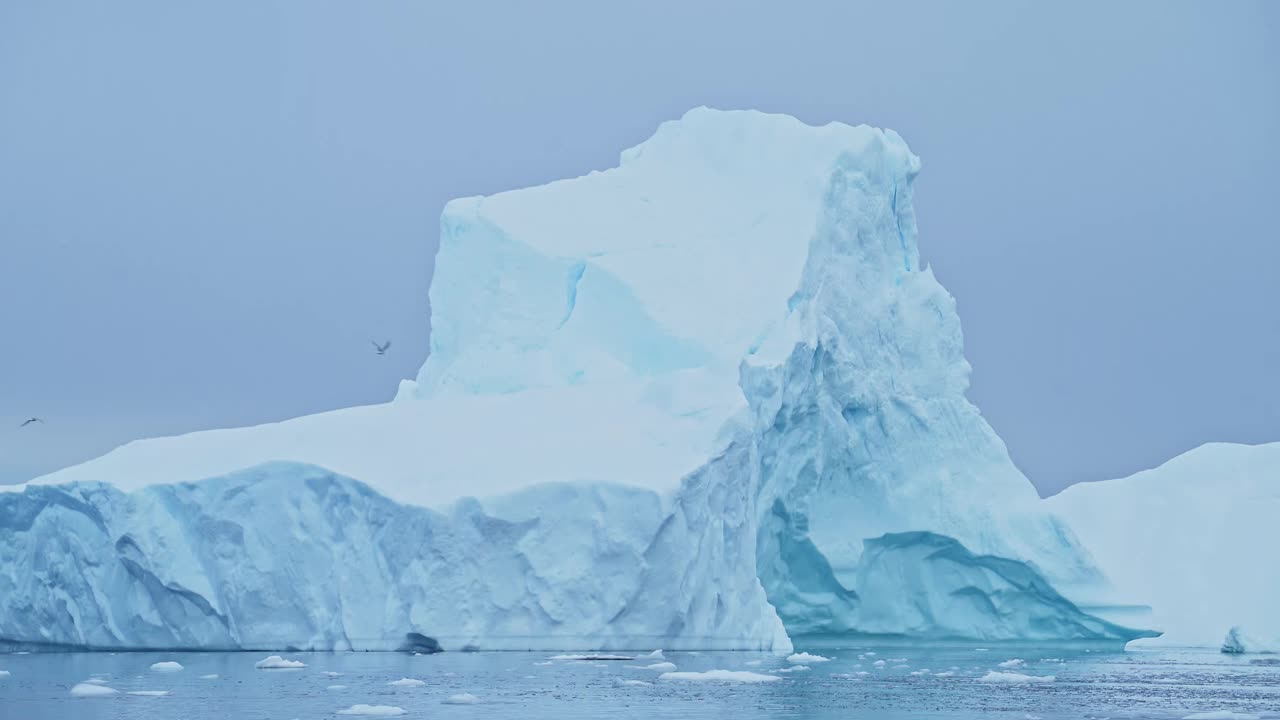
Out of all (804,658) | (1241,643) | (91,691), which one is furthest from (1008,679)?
(1241,643)

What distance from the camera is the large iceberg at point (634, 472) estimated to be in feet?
64.3

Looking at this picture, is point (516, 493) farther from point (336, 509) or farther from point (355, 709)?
point (355, 709)

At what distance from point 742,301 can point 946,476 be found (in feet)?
14.2

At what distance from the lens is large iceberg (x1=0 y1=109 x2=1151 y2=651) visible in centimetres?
1961

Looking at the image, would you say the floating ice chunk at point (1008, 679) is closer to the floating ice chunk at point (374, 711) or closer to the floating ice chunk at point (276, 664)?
the floating ice chunk at point (276, 664)

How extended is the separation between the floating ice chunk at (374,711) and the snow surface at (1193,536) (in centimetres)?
1741

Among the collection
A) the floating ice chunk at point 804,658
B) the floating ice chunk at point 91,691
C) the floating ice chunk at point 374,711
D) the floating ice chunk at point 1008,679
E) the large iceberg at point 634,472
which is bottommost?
the floating ice chunk at point 374,711

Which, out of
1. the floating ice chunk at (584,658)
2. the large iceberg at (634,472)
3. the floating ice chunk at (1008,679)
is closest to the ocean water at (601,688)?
the floating ice chunk at (1008,679)

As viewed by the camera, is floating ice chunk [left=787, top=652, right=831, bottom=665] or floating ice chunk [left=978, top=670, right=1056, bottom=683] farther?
floating ice chunk [left=787, top=652, right=831, bottom=665]

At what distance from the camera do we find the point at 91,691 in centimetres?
1413

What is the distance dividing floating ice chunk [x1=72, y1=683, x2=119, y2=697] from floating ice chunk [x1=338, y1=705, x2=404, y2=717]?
8.84 feet

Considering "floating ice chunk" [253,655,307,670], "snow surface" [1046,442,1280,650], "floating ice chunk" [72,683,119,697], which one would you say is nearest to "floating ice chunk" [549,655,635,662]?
"floating ice chunk" [253,655,307,670]

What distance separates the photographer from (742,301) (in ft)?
80.6

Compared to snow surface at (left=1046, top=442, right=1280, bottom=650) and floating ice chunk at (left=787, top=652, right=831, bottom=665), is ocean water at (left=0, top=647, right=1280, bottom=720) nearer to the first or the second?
floating ice chunk at (left=787, top=652, right=831, bottom=665)
